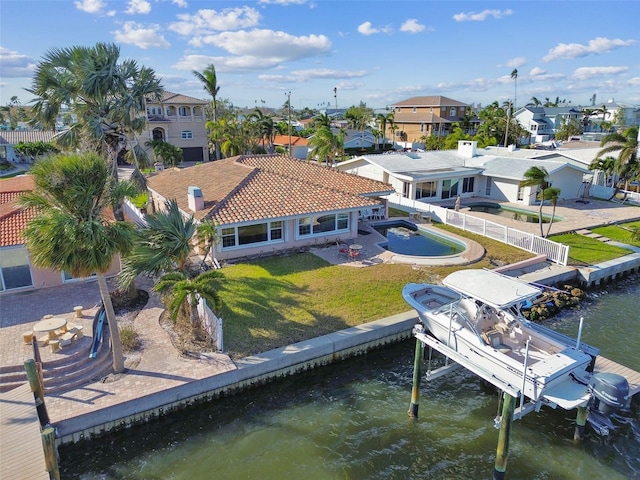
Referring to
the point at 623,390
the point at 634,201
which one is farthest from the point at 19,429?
the point at 634,201

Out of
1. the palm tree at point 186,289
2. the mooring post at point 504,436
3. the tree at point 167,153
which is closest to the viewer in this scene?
the mooring post at point 504,436

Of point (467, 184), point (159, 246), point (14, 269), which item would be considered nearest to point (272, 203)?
point (159, 246)

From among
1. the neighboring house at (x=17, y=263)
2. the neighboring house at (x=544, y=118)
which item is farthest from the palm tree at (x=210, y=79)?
the neighboring house at (x=544, y=118)

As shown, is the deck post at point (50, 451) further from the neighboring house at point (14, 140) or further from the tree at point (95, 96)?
the neighboring house at point (14, 140)

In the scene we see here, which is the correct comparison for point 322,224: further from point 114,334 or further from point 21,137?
point 21,137

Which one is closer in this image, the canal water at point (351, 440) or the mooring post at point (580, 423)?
the canal water at point (351, 440)

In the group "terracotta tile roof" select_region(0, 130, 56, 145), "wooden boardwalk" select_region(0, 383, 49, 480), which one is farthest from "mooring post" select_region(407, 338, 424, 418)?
"terracotta tile roof" select_region(0, 130, 56, 145)
